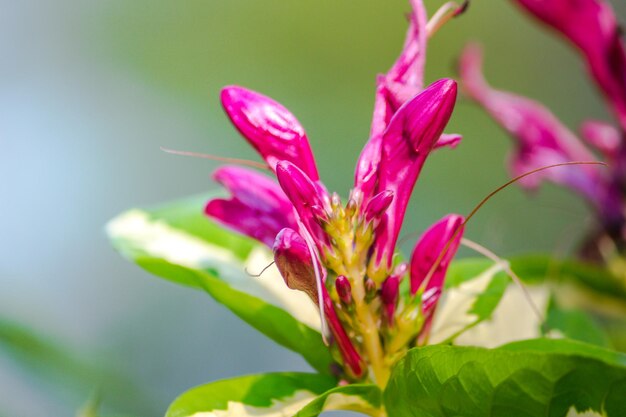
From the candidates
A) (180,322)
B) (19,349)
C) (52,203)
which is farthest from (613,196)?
(52,203)

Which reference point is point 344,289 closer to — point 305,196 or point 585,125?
point 305,196

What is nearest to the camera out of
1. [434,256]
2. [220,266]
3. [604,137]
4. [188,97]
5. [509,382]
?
[509,382]

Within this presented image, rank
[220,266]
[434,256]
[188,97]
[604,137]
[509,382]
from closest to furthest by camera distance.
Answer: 1. [509,382]
2. [434,256]
3. [220,266]
4. [604,137]
5. [188,97]

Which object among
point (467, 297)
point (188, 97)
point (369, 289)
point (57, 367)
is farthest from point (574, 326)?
point (188, 97)

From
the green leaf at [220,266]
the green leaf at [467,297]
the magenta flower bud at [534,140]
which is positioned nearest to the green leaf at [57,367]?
the green leaf at [220,266]

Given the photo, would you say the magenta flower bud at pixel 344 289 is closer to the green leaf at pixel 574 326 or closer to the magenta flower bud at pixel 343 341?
the magenta flower bud at pixel 343 341

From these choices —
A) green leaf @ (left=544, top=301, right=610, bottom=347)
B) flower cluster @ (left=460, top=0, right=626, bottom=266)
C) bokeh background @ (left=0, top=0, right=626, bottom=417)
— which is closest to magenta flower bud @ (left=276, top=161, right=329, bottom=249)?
green leaf @ (left=544, top=301, right=610, bottom=347)

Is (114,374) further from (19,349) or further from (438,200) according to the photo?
(438,200)

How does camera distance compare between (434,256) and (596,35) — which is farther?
(596,35)
